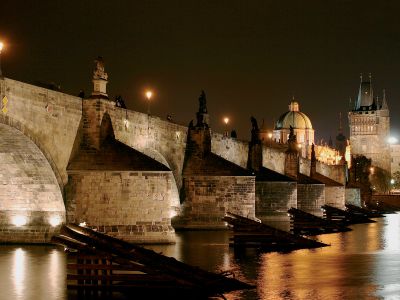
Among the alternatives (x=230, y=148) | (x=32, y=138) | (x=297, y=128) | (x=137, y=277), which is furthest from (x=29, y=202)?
(x=297, y=128)

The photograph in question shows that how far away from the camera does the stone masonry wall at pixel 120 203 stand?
3400cm

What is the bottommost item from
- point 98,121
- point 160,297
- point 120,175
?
point 160,297

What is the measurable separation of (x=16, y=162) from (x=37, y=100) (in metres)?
2.74

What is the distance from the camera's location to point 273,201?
59.8 meters

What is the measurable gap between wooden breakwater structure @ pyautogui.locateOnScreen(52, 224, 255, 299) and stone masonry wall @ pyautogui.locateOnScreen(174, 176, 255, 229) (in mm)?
25455

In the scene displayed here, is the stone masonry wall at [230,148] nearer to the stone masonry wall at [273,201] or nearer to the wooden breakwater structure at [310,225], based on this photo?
the stone masonry wall at [273,201]

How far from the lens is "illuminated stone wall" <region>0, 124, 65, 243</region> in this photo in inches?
1342

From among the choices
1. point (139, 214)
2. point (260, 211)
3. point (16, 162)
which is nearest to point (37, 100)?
point (16, 162)

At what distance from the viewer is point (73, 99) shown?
35938 millimetres

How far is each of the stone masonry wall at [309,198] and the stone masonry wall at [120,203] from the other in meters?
36.9

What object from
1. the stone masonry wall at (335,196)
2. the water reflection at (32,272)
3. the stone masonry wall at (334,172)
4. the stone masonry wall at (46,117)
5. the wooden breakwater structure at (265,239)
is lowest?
the water reflection at (32,272)

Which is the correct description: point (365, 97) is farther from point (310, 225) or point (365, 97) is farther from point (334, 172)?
point (310, 225)

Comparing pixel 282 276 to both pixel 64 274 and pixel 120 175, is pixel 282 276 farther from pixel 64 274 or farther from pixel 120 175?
pixel 120 175

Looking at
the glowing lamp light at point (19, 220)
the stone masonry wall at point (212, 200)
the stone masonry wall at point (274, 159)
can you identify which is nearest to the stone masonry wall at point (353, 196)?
the stone masonry wall at point (274, 159)
